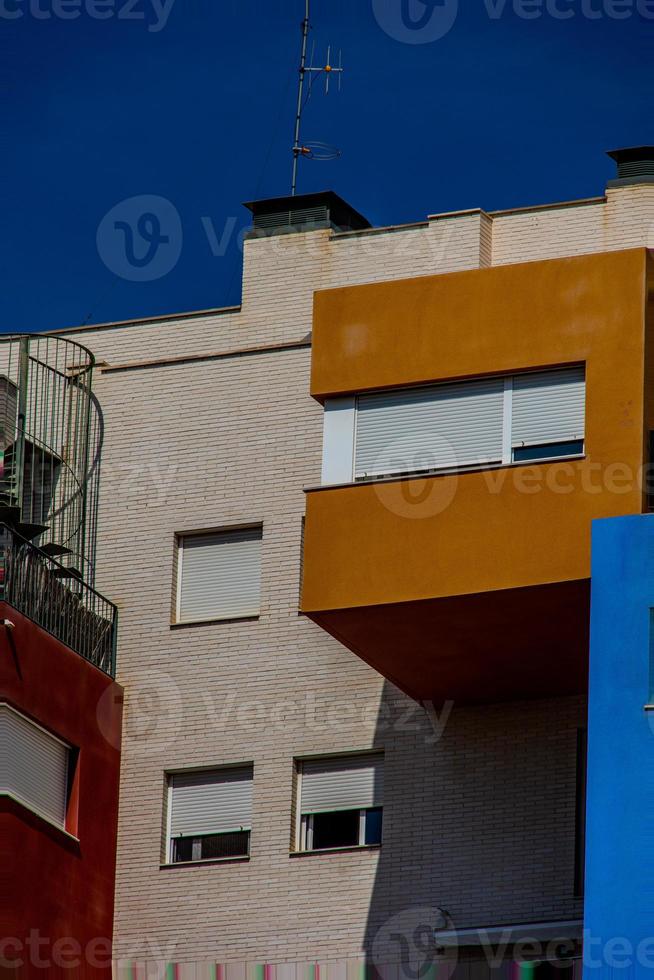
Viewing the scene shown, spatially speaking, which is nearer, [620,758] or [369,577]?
[620,758]

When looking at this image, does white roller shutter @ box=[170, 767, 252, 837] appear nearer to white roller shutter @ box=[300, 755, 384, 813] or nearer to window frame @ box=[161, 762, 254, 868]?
window frame @ box=[161, 762, 254, 868]

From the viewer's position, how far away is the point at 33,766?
103 ft

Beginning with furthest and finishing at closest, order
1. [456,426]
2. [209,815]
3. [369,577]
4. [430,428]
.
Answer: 1. [209,815]
2. [430,428]
3. [456,426]
4. [369,577]

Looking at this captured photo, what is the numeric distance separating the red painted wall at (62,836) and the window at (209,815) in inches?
30.2

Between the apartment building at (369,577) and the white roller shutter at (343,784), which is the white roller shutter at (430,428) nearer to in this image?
the apartment building at (369,577)

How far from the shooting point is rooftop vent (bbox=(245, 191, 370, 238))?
118ft

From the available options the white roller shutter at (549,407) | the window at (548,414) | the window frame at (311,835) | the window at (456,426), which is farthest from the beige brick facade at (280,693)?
the white roller shutter at (549,407)

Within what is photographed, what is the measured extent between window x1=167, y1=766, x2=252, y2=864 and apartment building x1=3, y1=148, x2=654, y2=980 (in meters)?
0.04

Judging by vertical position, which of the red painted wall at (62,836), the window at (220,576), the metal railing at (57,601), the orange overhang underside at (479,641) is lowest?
the red painted wall at (62,836)

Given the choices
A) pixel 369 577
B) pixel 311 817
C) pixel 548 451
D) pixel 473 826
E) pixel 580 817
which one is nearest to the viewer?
pixel 548 451

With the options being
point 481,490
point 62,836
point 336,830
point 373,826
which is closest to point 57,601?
point 62,836

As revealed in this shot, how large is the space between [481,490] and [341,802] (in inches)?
211

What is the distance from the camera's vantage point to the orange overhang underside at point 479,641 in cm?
2855

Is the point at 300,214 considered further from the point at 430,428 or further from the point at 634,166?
the point at 430,428
